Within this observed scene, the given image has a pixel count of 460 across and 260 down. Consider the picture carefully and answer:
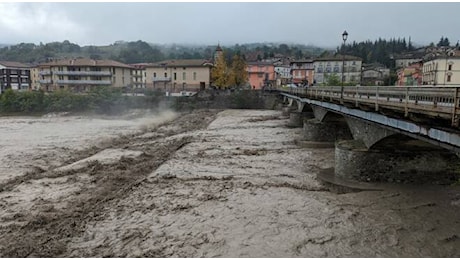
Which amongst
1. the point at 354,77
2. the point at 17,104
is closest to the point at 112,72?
the point at 17,104

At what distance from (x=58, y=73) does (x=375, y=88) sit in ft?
279

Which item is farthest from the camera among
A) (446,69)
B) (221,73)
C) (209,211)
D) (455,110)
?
(221,73)

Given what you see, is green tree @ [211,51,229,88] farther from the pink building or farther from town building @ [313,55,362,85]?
the pink building

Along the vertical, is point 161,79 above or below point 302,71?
below

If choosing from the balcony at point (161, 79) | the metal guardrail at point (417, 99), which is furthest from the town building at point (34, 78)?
the metal guardrail at point (417, 99)

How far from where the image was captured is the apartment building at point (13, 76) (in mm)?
92312

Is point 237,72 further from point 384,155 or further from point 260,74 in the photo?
point 384,155

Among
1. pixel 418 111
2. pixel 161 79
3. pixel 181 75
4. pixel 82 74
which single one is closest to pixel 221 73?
pixel 181 75

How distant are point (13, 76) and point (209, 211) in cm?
10151

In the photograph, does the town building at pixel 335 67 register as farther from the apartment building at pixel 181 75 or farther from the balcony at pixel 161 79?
the balcony at pixel 161 79

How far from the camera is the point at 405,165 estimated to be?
51.5ft

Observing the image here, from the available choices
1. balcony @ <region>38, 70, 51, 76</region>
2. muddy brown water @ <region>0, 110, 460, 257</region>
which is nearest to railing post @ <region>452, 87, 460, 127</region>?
muddy brown water @ <region>0, 110, 460, 257</region>

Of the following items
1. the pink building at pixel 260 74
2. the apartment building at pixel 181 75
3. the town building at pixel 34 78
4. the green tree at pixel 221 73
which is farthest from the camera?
the pink building at pixel 260 74

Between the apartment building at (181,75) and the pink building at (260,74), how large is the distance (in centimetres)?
2596
